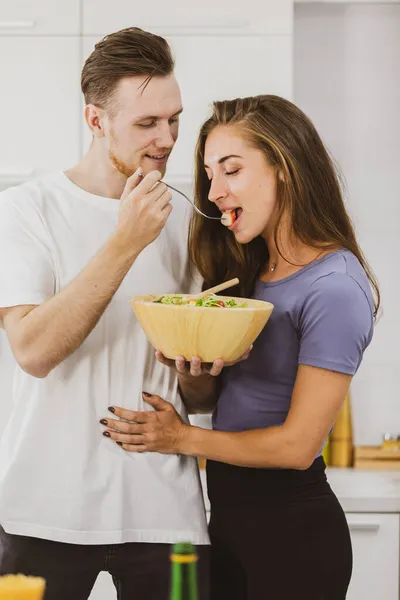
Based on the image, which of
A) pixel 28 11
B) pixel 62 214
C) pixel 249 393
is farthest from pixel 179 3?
pixel 249 393

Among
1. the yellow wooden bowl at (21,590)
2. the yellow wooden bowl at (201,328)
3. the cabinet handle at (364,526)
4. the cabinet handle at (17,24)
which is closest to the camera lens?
the yellow wooden bowl at (21,590)

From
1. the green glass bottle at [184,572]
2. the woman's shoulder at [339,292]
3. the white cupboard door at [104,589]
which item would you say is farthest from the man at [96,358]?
the white cupboard door at [104,589]

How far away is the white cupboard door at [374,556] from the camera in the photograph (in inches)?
92.5

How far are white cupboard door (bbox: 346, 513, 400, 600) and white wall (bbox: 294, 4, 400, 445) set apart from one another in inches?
24.0

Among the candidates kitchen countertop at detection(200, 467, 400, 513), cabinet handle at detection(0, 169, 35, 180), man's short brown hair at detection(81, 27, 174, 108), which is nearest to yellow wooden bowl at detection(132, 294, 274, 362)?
man's short brown hair at detection(81, 27, 174, 108)

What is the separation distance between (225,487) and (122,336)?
1.11 ft

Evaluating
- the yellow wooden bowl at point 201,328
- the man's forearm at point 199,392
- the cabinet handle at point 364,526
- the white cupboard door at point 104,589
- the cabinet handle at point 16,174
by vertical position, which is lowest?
the white cupboard door at point 104,589

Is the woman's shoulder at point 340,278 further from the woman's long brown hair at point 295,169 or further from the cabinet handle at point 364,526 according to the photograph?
the cabinet handle at point 364,526

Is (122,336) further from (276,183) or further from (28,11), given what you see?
(28,11)

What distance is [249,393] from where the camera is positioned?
1613 millimetres

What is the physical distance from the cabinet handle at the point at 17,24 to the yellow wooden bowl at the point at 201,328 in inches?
54.6

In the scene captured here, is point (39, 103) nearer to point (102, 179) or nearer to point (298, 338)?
point (102, 179)

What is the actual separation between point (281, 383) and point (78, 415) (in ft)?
1.21

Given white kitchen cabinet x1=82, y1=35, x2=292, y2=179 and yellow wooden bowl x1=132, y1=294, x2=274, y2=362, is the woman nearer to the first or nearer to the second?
yellow wooden bowl x1=132, y1=294, x2=274, y2=362
